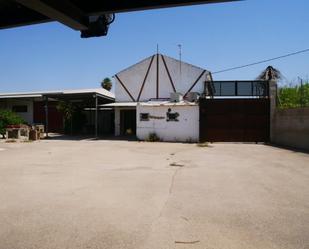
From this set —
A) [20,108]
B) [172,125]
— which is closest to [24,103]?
[20,108]

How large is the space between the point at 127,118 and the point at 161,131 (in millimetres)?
6457

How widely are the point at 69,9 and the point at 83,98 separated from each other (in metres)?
26.4

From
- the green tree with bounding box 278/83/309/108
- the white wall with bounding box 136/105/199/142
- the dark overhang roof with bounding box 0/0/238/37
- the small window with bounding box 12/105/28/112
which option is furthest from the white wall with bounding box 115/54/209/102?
the dark overhang roof with bounding box 0/0/238/37

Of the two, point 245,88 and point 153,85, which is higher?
point 153,85

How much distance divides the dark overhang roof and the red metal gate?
20.5m

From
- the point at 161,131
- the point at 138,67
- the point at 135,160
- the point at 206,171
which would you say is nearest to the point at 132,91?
the point at 138,67

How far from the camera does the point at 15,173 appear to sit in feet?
33.8

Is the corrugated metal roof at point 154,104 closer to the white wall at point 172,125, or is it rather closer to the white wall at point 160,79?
the white wall at point 172,125

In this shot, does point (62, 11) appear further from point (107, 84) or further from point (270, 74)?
point (107, 84)

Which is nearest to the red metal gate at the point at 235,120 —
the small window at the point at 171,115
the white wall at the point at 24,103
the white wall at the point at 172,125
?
the white wall at the point at 172,125

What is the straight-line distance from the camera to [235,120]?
77.6 feet

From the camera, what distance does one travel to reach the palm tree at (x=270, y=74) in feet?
81.1

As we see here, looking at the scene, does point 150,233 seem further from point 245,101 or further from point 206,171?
point 245,101

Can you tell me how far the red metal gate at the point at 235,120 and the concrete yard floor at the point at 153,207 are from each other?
12.0 m
